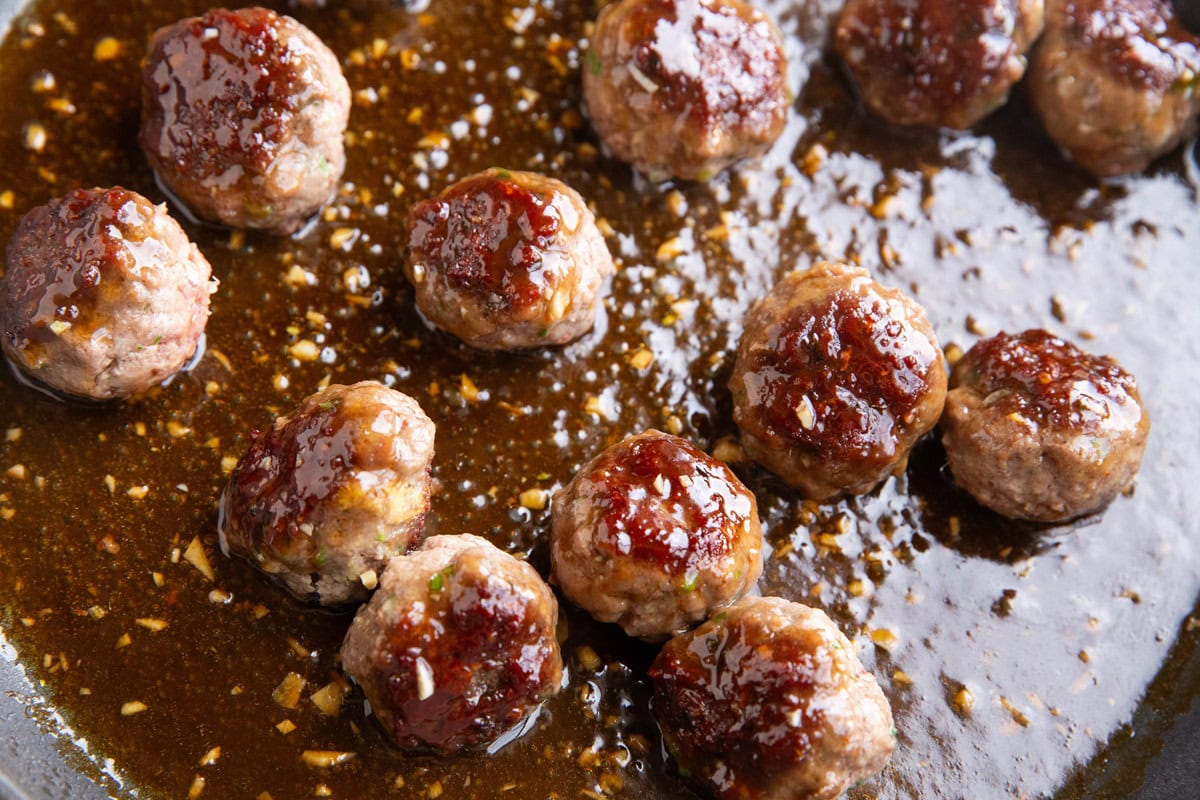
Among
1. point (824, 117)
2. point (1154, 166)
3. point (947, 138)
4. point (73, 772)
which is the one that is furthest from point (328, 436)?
point (1154, 166)

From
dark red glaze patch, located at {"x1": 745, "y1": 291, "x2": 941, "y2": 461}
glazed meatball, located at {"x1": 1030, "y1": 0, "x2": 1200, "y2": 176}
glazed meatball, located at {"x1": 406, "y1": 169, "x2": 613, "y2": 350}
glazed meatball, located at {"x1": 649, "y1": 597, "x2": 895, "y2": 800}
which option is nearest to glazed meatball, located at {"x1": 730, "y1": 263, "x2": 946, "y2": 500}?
dark red glaze patch, located at {"x1": 745, "y1": 291, "x2": 941, "y2": 461}

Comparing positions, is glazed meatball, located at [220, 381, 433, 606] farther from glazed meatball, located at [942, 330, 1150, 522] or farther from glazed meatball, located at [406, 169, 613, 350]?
glazed meatball, located at [942, 330, 1150, 522]

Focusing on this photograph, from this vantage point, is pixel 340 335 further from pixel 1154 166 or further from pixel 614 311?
pixel 1154 166

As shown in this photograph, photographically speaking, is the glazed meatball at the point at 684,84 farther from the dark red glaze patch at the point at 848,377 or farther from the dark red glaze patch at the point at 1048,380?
the dark red glaze patch at the point at 1048,380

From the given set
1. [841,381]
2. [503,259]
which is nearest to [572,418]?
[503,259]

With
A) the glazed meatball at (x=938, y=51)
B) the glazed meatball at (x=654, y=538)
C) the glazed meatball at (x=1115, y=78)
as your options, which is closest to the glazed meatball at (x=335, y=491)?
the glazed meatball at (x=654, y=538)

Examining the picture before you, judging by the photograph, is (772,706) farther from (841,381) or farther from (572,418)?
(572,418)
